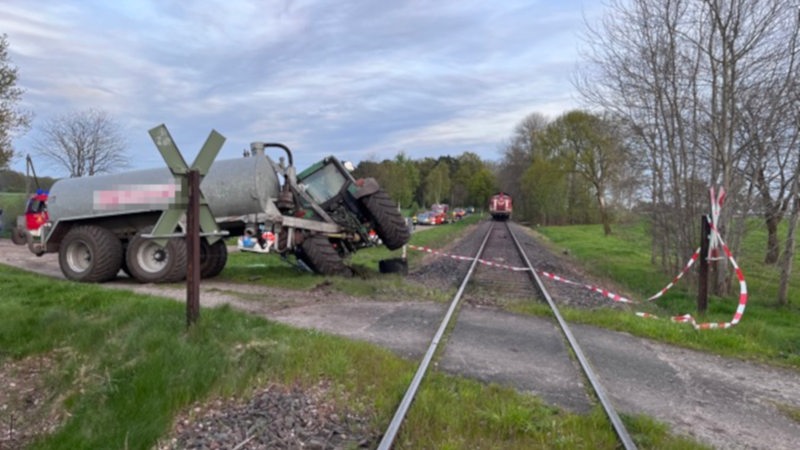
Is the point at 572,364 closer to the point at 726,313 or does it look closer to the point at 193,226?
the point at 193,226

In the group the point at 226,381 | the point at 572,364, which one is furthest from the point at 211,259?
the point at 572,364

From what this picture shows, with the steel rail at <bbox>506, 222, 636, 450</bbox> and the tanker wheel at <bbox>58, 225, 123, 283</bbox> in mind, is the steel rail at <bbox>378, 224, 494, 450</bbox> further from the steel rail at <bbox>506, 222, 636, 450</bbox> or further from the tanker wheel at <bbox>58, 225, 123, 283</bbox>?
the tanker wheel at <bbox>58, 225, 123, 283</bbox>

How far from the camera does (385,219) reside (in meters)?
12.3

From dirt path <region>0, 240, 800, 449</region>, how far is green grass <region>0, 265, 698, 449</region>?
58 cm

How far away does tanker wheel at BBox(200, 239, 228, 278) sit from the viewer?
12.3 metres

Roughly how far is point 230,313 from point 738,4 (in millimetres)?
11346

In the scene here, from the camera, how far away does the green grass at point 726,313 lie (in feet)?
25.6

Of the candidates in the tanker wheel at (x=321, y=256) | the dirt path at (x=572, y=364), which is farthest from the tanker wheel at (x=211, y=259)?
the dirt path at (x=572, y=364)

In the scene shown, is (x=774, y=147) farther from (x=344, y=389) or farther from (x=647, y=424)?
(x=344, y=389)

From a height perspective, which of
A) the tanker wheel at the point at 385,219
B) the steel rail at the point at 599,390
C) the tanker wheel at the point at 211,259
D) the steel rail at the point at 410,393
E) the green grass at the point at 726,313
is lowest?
the green grass at the point at 726,313

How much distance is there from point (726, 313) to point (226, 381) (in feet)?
30.2

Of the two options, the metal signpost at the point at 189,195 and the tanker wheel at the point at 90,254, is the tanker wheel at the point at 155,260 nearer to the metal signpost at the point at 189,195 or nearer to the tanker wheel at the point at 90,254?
the tanker wheel at the point at 90,254

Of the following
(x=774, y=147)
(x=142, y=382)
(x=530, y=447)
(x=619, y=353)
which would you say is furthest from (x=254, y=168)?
(x=774, y=147)

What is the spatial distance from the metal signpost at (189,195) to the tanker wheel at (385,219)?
6.03 metres
